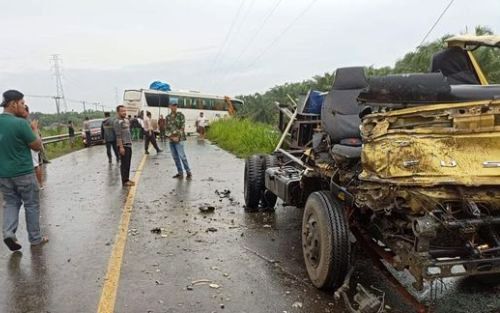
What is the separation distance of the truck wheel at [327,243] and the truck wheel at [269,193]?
306 centimetres

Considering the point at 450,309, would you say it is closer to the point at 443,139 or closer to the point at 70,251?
the point at 443,139

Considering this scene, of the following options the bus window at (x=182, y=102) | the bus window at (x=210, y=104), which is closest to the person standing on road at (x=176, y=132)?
the bus window at (x=182, y=102)

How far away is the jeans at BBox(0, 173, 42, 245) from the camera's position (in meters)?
5.76

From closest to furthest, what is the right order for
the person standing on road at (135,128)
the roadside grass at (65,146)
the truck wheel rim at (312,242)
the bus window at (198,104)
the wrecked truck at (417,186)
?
the wrecked truck at (417,186) < the truck wheel rim at (312,242) < the roadside grass at (65,146) < the person standing on road at (135,128) < the bus window at (198,104)

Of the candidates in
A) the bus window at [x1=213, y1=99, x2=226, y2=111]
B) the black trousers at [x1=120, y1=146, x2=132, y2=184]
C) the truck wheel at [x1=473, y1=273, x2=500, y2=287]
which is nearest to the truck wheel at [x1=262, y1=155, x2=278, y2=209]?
the truck wheel at [x1=473, y1=273, x2=500, y2=287]

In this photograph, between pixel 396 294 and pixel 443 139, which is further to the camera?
pixel 396 294

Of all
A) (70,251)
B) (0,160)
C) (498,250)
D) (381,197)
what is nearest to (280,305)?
(381,197)

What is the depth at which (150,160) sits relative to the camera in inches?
663

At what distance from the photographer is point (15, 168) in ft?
18.8

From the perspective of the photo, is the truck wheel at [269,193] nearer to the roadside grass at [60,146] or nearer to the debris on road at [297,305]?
the debris on road at [297,305]

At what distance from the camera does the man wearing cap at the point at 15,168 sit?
5.69 m

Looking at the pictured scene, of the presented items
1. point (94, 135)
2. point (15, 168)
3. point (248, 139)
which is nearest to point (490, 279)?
point (15, 168)

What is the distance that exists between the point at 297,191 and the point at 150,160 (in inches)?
470

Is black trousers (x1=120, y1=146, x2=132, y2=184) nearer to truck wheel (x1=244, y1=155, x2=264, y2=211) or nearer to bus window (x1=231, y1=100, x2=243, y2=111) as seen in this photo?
truck wheel (x1=244, y1=155, x2=264, y2=211)
